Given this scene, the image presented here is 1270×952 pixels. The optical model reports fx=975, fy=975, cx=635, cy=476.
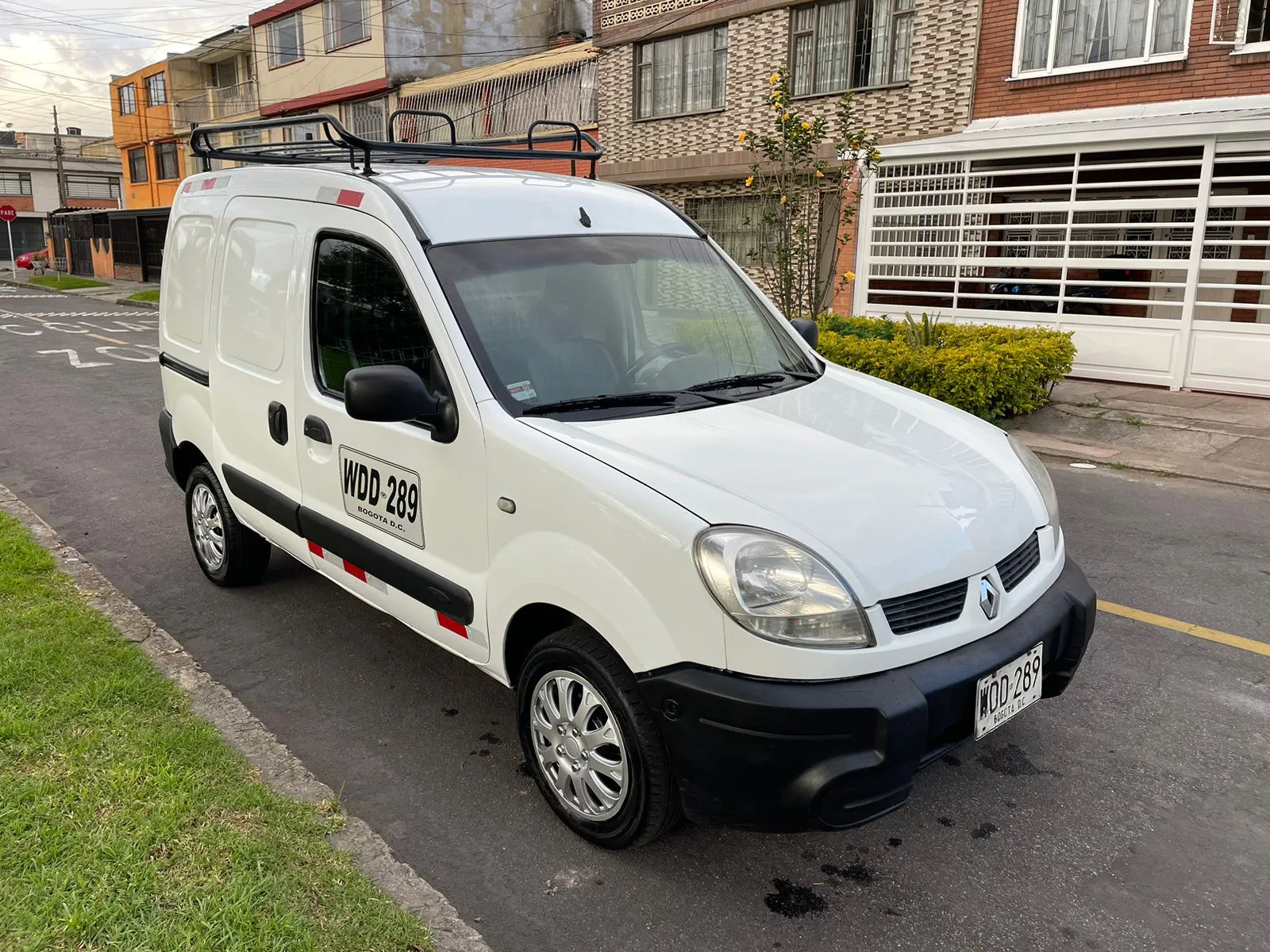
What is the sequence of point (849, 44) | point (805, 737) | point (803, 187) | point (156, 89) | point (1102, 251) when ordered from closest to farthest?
point (805, 737) → point (803, 187) → point (1102, 251) → point (849, 44) → point (156, 89)

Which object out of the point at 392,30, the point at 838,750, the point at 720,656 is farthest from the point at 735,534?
the point at 392,30

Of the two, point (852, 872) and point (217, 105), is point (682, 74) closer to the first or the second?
point (852, 872)

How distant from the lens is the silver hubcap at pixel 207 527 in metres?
5.01

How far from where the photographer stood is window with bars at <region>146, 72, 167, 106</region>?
4034cm

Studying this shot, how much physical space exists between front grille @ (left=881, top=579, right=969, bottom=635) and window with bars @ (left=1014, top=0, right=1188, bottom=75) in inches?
490

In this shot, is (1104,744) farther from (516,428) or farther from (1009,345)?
(1009,345)

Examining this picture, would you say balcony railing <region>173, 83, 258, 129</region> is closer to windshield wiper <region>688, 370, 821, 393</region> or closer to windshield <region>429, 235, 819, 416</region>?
windshield <region>429, 235, 819, 416</region>

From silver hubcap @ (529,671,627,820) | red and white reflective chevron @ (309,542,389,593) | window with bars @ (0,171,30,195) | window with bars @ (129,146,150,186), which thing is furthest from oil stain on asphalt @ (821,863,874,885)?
window with bars @ (0,171,30,195)

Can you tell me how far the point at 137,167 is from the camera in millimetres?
43688

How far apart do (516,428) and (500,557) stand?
405 millimetres

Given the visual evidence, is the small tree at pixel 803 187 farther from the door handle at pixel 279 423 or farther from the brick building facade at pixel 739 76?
the door handle at pixel 279 423

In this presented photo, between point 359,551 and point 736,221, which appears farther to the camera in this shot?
point 736,221

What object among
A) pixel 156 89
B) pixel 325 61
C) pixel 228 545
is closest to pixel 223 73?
pixel 156 89

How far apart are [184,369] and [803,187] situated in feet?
29.5
